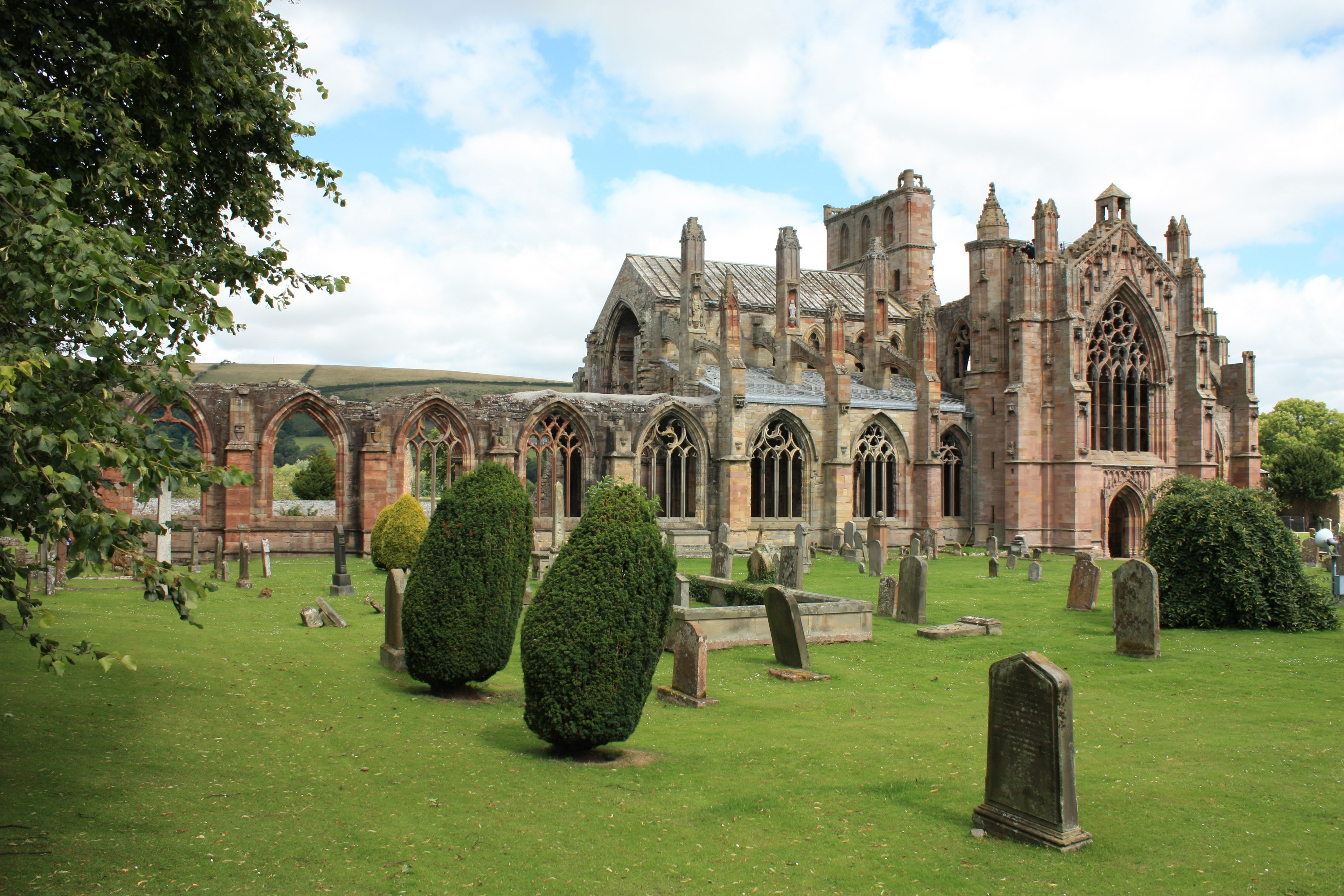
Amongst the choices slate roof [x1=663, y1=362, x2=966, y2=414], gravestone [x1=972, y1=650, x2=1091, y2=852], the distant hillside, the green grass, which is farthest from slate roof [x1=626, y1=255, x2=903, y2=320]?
the distant hillside

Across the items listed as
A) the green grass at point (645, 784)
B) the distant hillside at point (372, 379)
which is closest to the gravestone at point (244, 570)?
the green grass at point (645, 784)

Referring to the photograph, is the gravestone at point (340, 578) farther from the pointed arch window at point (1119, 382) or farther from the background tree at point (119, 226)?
the pointed arch window at point (1119, 382)

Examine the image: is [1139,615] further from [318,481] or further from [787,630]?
[318,481]

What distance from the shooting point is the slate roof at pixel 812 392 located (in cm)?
3088

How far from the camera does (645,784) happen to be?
293 inches

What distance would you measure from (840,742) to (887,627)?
7.09 metres

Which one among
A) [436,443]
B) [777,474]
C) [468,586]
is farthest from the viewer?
[777,474]

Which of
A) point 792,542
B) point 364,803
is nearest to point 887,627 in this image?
point 364,803

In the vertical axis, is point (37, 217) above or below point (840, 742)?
above

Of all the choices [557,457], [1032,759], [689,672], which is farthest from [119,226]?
[557,457]

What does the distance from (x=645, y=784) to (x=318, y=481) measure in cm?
4924

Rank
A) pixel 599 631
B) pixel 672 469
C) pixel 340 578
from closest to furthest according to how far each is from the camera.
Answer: pixel 599 631
pixel 340 578
pixel 672 469

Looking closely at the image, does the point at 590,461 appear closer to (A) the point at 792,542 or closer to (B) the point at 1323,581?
(A) the point at 792,542

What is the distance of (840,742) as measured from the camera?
8.81 meters
